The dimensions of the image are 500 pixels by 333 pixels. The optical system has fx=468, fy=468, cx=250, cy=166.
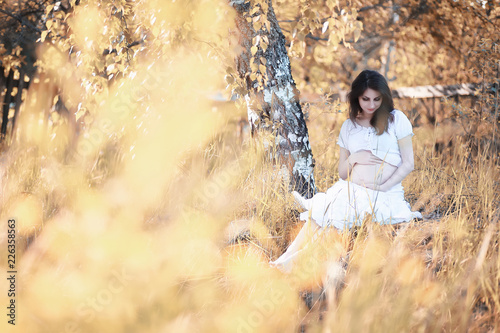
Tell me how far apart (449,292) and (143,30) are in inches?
106

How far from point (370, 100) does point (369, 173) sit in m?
0.48

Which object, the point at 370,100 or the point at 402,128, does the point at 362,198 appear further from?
the point at 370,100

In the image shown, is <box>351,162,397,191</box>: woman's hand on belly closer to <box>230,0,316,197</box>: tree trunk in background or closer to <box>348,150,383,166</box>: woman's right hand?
<box>348,150,383,166</box>: woman's right hand

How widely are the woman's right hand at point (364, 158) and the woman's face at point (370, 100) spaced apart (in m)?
0.28

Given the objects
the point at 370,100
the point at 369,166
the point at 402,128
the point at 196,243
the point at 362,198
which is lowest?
the point at 196,243

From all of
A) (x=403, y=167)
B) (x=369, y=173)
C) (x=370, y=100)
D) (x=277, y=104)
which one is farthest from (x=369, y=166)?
(x=277, y=104)

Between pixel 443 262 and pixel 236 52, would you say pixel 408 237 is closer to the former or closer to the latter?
pixel 443 262

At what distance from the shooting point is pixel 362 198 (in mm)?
2715

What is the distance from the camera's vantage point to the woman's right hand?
116 inches

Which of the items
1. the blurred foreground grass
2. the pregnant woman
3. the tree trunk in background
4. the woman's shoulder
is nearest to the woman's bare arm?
the pregnant woman

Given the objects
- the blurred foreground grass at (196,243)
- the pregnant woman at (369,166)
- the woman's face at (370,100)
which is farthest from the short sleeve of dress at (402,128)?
the blurred foreground grass at (196,243)

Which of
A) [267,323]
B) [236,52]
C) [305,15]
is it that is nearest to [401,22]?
[236,52]

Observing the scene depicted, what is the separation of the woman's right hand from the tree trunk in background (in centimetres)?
44

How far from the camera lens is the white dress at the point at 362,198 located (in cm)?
258
